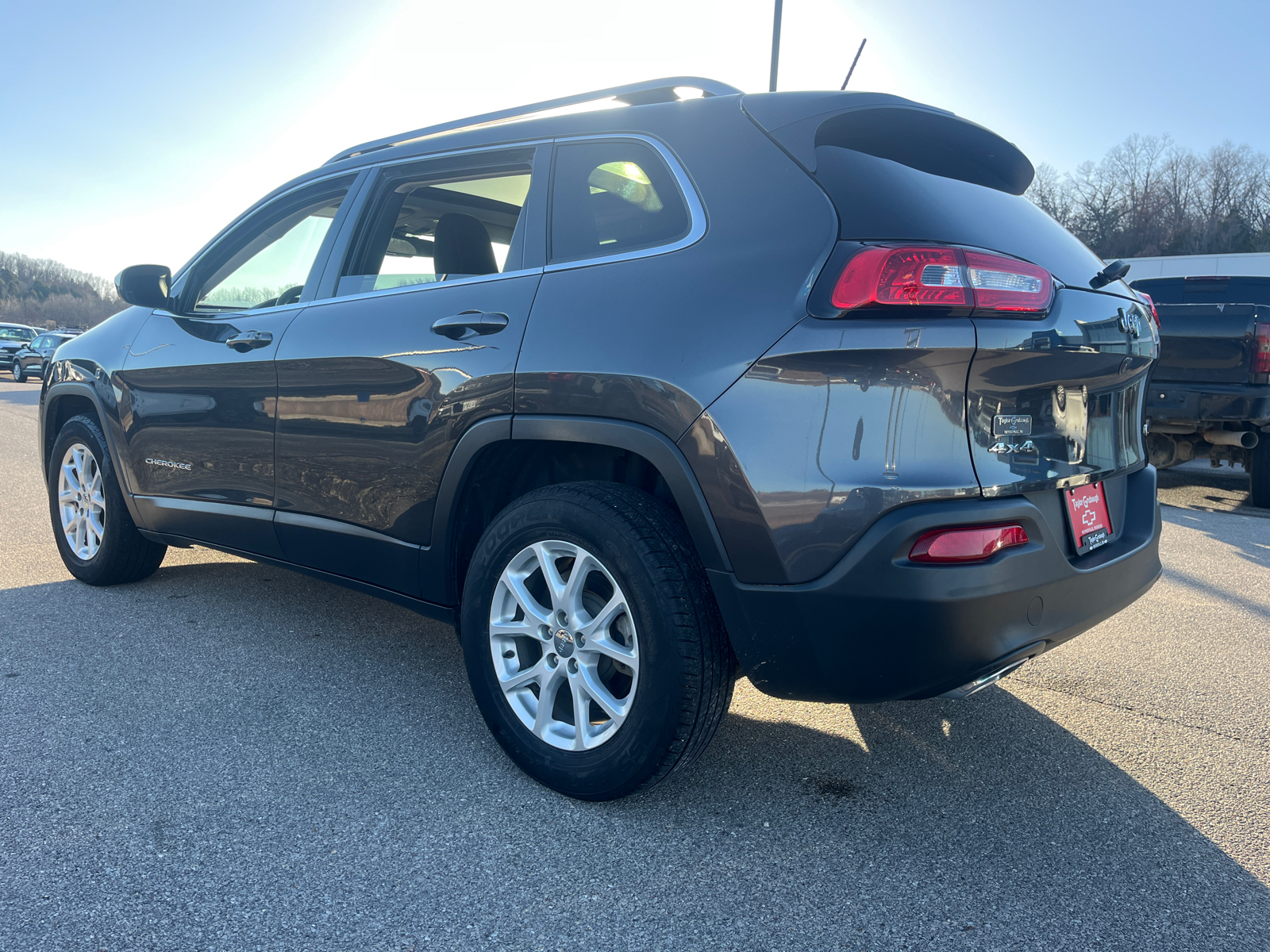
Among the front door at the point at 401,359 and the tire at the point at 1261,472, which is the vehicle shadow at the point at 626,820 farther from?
the tire at the point at 1261,472

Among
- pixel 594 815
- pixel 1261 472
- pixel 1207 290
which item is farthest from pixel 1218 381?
pixel 594 815

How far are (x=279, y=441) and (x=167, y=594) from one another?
1535mm

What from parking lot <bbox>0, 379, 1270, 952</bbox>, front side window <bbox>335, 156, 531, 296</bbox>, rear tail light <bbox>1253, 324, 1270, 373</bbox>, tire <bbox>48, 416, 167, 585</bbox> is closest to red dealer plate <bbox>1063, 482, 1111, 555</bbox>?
parking lot <bbox>0, 379, 1270, 952</bbox>

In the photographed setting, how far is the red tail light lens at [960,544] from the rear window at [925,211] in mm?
636

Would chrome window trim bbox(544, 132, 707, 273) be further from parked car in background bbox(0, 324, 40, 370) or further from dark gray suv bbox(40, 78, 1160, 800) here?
parked car in background bbox(0, 324, 40, 370)

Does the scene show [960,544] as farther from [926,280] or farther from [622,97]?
[622,97]

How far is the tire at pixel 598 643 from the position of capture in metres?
2.15

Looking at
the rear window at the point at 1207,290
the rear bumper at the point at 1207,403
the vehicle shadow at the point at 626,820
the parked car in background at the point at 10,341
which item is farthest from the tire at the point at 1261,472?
the parked car in background at the point at 10,341

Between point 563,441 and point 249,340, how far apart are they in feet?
5.02

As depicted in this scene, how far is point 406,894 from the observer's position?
195 centimetres

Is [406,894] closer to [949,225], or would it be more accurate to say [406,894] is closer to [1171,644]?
[949,225]

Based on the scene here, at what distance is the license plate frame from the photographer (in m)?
2.13

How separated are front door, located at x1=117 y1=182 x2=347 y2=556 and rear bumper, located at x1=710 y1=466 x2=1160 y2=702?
1979mm


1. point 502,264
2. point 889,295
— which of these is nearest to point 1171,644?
point 889,295
